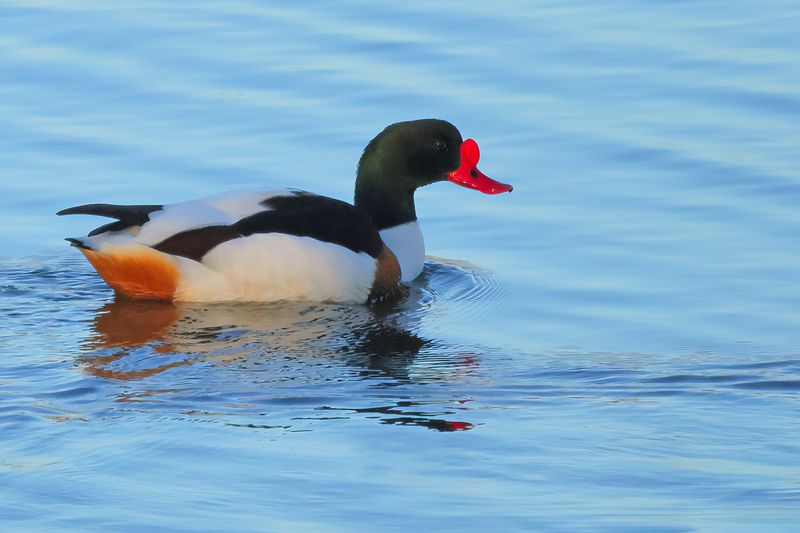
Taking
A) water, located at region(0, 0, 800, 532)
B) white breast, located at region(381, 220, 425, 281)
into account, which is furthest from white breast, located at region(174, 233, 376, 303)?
white breast, located at region(381, 220, 425, 281)

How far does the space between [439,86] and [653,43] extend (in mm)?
2053

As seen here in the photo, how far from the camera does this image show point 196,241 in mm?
9109

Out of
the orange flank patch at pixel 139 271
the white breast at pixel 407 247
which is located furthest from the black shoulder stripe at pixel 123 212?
the white breast at pixel 407 247

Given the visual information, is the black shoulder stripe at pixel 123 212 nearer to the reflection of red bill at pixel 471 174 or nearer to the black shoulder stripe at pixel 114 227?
the black shoulder stripe at pixel 114 227

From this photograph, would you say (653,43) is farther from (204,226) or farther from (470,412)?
(470,412)

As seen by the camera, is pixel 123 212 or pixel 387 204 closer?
pixel 123 212

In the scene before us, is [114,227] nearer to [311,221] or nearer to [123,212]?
[123,212]

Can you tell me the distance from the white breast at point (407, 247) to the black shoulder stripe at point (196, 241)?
1.15m

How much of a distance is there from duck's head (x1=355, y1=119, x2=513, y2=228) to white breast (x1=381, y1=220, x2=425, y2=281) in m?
0.13

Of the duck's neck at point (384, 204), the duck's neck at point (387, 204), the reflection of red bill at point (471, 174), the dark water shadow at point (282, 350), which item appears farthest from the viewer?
the reflection of red bill at point (471, 174)

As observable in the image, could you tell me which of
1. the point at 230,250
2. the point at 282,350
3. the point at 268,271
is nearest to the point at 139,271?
the point at 230,250

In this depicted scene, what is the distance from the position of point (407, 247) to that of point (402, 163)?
61cm

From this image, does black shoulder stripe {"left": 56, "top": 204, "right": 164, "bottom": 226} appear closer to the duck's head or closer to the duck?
the duck

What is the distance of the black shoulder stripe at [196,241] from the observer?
9070 mm
